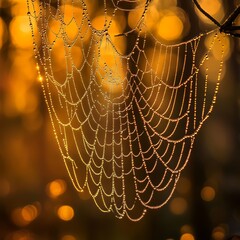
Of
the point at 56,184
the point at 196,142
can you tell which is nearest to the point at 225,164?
the point at 196,142

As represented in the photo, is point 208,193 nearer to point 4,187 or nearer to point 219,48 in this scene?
point 219,48

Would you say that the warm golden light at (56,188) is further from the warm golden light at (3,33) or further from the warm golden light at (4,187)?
the warm golden light at (3,33)

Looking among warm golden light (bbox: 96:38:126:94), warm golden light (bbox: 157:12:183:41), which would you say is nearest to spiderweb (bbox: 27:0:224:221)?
warm golden light (bbox: 96:38:126:94)

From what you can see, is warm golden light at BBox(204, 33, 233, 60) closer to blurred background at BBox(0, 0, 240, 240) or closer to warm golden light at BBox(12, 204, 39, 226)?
blurred background at BBox(0, 0, 240, 240)

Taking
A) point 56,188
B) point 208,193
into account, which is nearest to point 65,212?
point 56,188

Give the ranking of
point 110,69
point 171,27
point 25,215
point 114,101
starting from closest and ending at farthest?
1. point 110,69
2. point 114,101
3. point 25,215
4. point 171,27

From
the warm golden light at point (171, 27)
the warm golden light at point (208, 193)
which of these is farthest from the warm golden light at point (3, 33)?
the warm golden light at point (208, 193)
